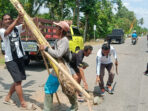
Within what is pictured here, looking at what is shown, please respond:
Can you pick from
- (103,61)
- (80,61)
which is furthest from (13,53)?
(103,61)

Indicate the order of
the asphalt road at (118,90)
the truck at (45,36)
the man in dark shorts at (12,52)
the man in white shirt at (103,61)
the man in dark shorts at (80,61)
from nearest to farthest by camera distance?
the man in dark shorts at (12,52) → the asphalt road at (118,90) → the man in dark shorts at (80,61) → the man in white shirt at (103,61) → the truck at (45,36)

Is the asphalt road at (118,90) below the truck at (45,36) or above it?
below

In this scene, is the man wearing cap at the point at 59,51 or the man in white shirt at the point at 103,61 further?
the man in white shirt at the point at 103,61

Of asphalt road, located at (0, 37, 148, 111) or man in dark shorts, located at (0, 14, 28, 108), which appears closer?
man in dark shorts, located at (0, 14, 28, 108)

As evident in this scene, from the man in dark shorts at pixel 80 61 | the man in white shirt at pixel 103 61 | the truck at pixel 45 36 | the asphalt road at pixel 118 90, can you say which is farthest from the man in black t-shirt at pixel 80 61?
the truck at pixel 45 36

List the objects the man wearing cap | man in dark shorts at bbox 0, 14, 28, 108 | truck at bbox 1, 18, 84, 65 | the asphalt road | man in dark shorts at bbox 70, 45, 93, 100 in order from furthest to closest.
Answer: truck at bbox 1, 18, 84, 65, man in dark shorts at bbox 70, 45, 93, 100, the asphalt road, man in dark shorts at bbox 0, 14, 28, 108, the man wearing cap

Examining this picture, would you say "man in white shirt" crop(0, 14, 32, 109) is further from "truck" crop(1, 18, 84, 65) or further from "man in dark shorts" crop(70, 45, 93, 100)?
"truck" crop(1, 18, 84, 65)

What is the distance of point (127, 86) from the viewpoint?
6.33 m

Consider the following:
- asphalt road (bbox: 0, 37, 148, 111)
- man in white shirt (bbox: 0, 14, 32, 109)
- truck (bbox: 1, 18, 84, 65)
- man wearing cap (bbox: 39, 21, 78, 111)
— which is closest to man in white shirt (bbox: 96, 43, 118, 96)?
asphalt road (bbox: 0, 37, 148, 111)

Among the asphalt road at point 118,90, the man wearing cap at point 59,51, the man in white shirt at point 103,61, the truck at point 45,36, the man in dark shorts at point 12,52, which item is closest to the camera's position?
the man wearing cap at point 59,51

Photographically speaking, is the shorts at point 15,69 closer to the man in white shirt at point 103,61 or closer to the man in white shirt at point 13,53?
the man in white shirt at point 13,53

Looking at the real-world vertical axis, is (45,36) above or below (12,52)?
above

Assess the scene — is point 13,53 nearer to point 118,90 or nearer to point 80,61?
point 80,61

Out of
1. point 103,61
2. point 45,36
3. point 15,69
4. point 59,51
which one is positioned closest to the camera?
point 59,51
